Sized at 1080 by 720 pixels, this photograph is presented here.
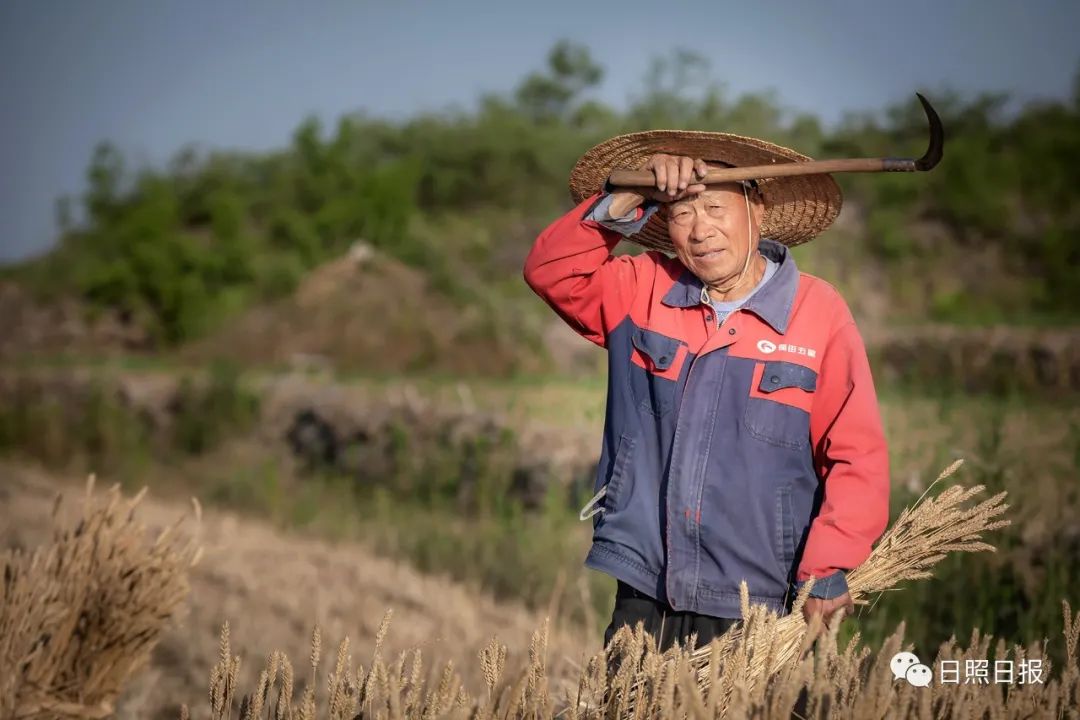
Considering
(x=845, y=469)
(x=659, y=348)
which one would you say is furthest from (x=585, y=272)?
(x=845, y=469)

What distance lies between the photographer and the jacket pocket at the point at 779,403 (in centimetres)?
284

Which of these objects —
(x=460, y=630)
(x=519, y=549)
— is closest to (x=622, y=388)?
(x=460, y=630)

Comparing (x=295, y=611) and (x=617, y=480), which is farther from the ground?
(x=617, y=480)

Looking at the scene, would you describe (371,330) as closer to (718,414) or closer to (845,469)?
(718,414)

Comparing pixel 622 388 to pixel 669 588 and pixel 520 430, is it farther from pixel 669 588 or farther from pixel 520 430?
pixel 520 430

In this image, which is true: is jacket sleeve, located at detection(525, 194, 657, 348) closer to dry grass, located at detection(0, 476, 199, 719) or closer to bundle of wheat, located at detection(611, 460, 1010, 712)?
bundle of wheat, located at detection(611, 460, 1010, 712)

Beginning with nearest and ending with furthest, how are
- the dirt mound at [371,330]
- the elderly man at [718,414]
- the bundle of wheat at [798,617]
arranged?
the bundle of wheat at [798,617], the elderly man at [718,414], the dirt mound at [371,330]

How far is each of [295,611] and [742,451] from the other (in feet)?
12.1

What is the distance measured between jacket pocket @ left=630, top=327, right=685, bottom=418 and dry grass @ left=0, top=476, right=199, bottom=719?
5.66 feet

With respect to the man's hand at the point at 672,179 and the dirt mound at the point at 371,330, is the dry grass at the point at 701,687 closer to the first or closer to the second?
the man's hand at the point at 672,179

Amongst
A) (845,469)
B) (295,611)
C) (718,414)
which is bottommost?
(295,611)

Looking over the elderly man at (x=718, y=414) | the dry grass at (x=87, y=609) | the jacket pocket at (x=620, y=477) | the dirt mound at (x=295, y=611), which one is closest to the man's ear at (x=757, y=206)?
the elderly man at (x=718, y=414)

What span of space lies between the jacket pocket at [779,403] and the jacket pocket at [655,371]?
21 centimetres

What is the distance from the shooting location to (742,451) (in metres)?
2.83
